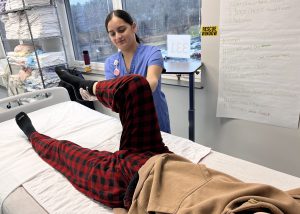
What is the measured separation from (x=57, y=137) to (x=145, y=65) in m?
0.70

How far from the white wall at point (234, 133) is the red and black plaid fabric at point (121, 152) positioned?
2.72ft

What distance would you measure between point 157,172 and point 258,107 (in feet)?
3.53

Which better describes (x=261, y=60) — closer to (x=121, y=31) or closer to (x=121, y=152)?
(x=121, y=31)

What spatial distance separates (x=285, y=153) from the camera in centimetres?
160

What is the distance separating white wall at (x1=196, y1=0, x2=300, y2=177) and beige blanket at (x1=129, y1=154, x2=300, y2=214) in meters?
0.96

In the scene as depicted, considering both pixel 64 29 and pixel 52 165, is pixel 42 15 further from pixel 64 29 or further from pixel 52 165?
pixel 52 165

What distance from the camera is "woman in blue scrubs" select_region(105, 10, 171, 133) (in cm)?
139

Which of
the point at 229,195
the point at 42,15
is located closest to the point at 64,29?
the point at 42,15

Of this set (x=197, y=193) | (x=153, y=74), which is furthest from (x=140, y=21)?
(x=197, y=193)

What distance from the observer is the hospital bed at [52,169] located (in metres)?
1.00

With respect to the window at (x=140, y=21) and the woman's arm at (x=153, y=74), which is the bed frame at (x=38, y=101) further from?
the woman's arm at (x=153, y=74)

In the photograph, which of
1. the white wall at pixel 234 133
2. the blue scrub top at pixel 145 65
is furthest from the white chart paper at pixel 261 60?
the blue scrub top at pixel 145 65

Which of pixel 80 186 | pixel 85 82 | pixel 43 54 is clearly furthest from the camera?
pixel 43 54

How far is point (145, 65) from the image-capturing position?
145cm
